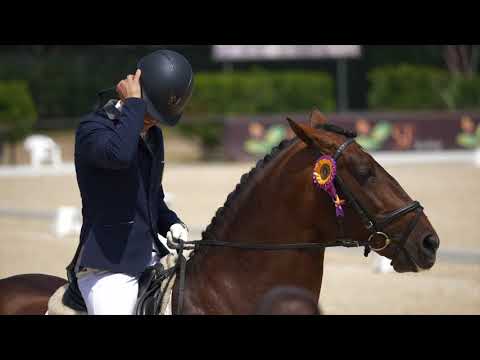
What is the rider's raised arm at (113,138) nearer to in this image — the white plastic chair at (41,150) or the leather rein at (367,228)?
the leather rein at (367,228)

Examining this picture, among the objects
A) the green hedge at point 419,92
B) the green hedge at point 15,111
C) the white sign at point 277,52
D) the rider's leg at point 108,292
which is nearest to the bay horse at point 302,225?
the rider's leg at point 108,292

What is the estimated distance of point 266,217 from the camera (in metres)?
3.51

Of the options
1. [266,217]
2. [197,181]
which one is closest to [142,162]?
[266,217]

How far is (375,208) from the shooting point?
135 inches

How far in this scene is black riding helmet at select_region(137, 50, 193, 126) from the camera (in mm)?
3451

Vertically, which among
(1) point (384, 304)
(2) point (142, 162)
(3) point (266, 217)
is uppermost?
(2) point (142, 162)

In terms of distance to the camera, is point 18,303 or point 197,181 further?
point 197,181

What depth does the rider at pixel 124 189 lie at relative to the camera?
3.38 metres

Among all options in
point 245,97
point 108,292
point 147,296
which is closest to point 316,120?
point 147,296

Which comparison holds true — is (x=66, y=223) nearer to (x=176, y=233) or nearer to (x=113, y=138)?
(x=176, y=233)

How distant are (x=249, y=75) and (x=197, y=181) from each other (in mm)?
11694

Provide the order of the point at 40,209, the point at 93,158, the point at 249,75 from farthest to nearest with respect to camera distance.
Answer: the point at 249,75, the point at 40,209, the point at 93,158

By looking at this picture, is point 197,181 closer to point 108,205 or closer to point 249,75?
point 249,75

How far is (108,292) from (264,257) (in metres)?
0.67
